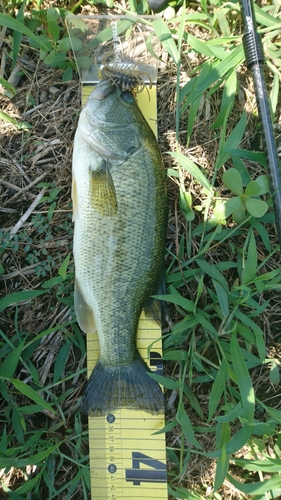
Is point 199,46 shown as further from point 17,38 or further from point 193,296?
point 193,296

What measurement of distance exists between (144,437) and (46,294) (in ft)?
3.55

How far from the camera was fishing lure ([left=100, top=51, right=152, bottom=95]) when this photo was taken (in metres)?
2.28

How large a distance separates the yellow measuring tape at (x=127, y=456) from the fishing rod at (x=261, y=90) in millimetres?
1143

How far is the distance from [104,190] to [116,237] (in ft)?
0.86

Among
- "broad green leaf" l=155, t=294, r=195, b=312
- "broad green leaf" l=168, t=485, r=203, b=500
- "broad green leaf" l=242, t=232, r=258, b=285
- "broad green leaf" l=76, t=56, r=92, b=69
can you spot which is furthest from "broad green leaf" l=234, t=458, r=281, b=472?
"broad green leaf" l=76, t=56, r=92, b=69

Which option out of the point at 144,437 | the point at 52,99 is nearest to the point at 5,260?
the point at 52,99

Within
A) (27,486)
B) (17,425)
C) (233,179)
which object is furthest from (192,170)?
(27,486)

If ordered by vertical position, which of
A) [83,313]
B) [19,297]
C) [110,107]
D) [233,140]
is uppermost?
Answer: [110,107]

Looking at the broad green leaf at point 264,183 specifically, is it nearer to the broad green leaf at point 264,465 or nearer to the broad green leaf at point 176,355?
the broad green leaf at point 176,355

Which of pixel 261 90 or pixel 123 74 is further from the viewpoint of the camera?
pixel 261 90

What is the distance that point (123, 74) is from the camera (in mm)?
2289

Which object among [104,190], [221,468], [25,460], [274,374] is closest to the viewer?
[221,468]

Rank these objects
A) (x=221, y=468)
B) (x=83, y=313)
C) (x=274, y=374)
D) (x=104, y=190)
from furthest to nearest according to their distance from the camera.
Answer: (x=274, y=374) < (x=83, y=313) < (x=104, y=190) < (x=221, y=468)

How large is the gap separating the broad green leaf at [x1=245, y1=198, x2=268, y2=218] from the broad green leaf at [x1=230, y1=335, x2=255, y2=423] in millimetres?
719
